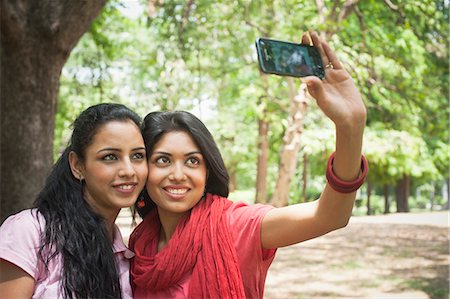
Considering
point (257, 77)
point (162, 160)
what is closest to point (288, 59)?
point (162, 160)

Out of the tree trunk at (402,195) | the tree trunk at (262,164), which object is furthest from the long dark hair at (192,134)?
the tree trunk at (402,195)

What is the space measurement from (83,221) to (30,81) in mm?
2207

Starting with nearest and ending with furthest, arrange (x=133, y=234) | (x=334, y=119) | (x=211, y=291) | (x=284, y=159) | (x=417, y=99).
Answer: (x=334, y=119) → (x=211, y=291) → (x=133, y=234) → (x=417, y=99) → (x=284, y=159)

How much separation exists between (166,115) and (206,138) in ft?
0.66

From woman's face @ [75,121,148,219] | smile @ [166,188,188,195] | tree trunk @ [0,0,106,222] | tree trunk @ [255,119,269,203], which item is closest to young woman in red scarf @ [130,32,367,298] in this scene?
smile @ [166,188,188,195]

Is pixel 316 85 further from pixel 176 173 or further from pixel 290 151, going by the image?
pixel 290 151

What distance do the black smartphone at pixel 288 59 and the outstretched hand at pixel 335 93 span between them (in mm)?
28

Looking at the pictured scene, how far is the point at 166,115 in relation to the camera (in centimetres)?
234

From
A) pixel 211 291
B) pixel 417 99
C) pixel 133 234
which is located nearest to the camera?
pixel 211 291

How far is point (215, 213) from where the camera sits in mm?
2191

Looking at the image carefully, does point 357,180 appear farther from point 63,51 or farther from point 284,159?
point 284,159

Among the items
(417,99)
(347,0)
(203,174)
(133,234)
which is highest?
(347,0)

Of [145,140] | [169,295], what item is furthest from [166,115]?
[169,295]

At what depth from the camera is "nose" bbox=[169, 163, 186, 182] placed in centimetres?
219
